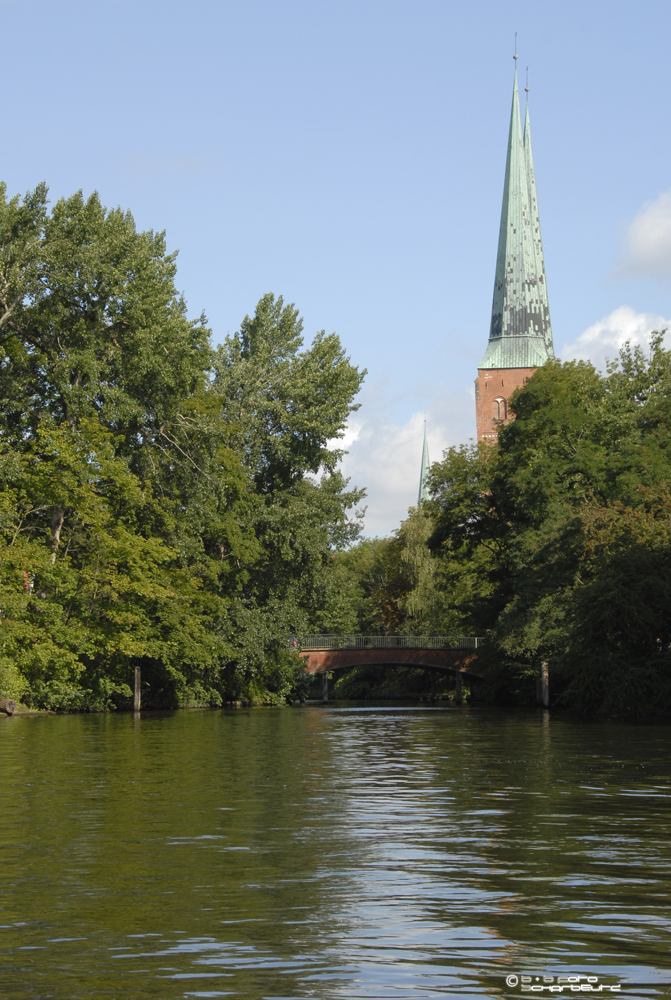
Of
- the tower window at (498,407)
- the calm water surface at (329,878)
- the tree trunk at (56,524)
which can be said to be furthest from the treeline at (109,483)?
Answer: the tower window at (498,407)

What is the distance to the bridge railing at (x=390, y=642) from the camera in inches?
3211

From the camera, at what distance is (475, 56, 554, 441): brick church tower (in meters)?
127

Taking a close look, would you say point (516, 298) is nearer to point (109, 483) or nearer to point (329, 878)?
point (109, 483)

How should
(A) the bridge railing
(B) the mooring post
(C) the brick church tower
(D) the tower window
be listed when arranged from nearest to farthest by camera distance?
1. (B) the mooring post
2. (A) the bridge railing
3. (C) the brick church tower
4. (D) the tower window

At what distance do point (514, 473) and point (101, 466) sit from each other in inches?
851

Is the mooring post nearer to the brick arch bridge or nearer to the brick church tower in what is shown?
the brick arch bridge

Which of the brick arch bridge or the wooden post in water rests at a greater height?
the brick arch bridge

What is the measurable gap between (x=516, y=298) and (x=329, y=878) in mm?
125417

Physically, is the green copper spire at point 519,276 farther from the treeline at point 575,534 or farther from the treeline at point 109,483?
the treeline at point 109,483

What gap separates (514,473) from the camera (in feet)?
200

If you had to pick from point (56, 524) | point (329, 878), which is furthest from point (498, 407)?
point (329, 878)

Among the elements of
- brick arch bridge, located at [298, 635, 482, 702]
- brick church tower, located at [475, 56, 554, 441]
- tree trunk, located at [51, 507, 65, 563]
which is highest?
brick church tower, located at [475, 56, 554, 441]

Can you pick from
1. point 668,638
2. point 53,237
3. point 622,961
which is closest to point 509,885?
point 622,961

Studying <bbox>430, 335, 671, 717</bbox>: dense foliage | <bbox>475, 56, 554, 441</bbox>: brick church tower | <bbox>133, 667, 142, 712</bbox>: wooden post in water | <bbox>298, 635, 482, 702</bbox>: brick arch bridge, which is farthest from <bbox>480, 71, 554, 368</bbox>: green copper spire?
<bbox>133, 667, 142, 712</bbox>: wooden post in water
